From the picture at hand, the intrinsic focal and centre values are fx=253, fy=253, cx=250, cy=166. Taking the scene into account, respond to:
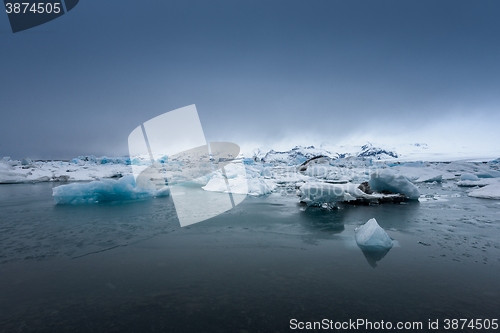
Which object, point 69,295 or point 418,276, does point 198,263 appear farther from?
point 418,276

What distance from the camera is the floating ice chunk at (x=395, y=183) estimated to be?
7787 mm

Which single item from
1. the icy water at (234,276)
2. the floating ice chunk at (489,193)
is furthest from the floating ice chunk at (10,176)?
the floating ice chunk at (489,193)

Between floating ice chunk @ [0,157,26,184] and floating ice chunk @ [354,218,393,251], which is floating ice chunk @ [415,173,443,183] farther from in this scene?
floating ice chunk @ [0,157,26,184]

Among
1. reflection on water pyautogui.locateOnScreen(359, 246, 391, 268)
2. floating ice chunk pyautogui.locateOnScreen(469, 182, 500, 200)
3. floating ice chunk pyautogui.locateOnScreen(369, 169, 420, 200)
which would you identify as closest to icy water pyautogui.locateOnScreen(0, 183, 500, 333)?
reflection on water pyautogui.locateOnScreen(359, 246, 391, 268)

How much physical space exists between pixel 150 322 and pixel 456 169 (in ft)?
89.0

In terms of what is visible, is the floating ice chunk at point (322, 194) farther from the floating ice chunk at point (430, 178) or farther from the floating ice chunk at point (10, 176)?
the floating ice chunk at point (10, 176)

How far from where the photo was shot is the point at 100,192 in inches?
309

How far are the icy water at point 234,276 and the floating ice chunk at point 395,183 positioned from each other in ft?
9.64

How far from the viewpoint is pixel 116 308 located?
2047 mm

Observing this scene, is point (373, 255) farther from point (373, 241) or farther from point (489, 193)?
point (489, 193)

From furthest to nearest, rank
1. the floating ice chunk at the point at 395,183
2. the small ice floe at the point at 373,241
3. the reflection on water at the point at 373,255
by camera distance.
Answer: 1. the floating ice chunk at the point at 395,183
2. the small ice floe at the point at 373,241
3. the reflection on water at the point at 373,255

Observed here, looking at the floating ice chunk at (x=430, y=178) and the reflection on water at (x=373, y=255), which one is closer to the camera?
the reflection on water at (x=373, y=255)

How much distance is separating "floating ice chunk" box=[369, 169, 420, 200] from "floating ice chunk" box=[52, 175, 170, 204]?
7716 mm

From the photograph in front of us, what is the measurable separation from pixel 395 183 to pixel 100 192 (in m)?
9.22
